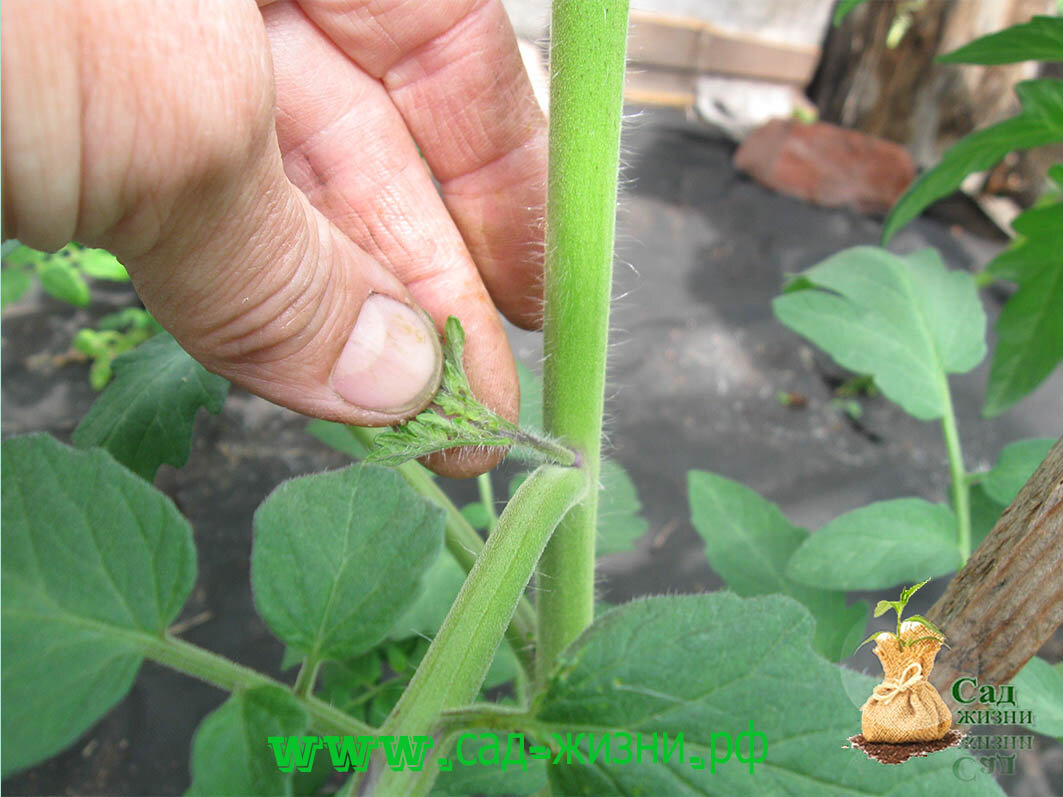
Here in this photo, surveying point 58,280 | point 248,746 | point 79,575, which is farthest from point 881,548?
point 58,280

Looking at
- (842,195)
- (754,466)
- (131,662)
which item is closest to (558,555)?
(131,662)

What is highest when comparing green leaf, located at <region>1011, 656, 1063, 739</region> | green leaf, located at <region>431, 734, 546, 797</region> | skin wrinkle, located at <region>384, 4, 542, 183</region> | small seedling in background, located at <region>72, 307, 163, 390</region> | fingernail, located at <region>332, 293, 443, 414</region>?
skin wrinkle, located at <region>384, 4, 542, 183</region>

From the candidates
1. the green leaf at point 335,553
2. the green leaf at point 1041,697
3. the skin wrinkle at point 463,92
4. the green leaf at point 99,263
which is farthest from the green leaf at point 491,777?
the green leaf at point 99,263

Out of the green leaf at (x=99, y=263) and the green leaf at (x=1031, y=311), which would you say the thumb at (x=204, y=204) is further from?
the green leaf at (x=99, y=263)

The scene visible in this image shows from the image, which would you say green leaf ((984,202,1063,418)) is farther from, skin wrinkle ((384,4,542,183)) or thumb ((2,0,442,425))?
thumb ((2,0,442,425))

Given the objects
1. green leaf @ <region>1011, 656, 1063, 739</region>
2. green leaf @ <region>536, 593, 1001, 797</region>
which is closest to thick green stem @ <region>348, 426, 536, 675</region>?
green leaf @ <region>536, 593, 1001, 797</region>

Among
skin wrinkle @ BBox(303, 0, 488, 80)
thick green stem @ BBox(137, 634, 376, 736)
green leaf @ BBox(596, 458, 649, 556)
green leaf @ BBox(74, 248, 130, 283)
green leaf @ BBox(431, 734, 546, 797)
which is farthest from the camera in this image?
green leaf @ BBox(74, 248, 130, 283)

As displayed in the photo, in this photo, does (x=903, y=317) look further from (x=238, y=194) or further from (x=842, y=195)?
(x=842, y=195)
